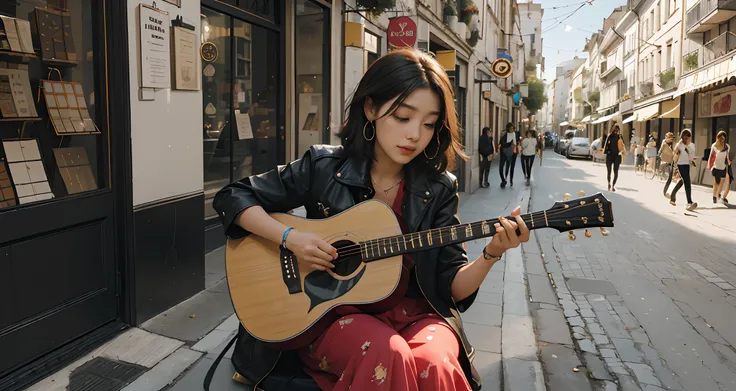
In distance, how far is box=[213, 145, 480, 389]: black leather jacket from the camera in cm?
225

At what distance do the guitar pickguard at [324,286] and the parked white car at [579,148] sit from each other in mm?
34718

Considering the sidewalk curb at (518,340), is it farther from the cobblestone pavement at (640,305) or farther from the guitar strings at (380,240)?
the guitar strings at (380,240)

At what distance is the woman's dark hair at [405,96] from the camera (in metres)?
2.18

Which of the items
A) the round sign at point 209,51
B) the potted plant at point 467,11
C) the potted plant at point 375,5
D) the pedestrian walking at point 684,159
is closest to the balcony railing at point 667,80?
the potted plant at point 467,11

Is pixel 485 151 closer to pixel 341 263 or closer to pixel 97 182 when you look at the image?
pixel 97 182

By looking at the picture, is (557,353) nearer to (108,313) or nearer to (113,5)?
(108,313)

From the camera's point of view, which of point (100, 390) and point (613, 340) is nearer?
point (100, 390)

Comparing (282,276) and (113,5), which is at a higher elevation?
(113,5)

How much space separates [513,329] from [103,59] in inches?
135

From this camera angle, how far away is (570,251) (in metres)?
7.70

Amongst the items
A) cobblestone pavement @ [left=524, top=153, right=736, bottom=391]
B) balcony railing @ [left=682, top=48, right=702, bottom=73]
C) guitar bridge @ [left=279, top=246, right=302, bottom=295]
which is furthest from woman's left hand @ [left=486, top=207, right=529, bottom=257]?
balcony railing @ [left=682, top=48, right=702, bottom=73]

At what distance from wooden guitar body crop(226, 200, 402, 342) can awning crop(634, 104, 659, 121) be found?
1217 inches

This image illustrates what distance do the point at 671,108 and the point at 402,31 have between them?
2154 centimetres

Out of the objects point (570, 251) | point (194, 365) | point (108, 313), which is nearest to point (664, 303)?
point (570, 251)
